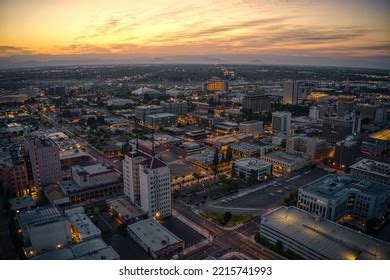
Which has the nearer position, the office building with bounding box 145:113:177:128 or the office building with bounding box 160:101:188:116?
the office building with bounding box 145:113:177:128

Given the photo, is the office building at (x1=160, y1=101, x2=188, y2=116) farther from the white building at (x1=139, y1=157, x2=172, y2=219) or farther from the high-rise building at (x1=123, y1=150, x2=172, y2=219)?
the white building at (x1=139, y1=157, x2=172, y2=219)

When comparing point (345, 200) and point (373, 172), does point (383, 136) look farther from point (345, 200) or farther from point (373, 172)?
point (345, 200)

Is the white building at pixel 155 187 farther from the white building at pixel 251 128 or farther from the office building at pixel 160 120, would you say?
the office building at pixel 160 120

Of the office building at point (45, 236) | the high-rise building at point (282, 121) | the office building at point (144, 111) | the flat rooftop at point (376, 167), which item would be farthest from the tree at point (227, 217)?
the office building at point (144, 111)

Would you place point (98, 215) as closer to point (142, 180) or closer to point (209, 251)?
point (142, 180)

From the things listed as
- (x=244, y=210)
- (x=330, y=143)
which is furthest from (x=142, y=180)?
(x=330, y=143)

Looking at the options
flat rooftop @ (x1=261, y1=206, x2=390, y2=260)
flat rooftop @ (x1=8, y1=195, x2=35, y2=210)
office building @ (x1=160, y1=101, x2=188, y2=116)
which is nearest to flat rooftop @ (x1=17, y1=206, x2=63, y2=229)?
flat rooftop @ (x1=8, y1=195, x2=35, y2=210)

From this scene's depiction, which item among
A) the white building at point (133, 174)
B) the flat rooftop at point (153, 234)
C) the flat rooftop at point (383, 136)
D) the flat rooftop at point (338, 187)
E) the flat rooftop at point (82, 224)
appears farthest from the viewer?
the flat rooftop at point (383, 136)
